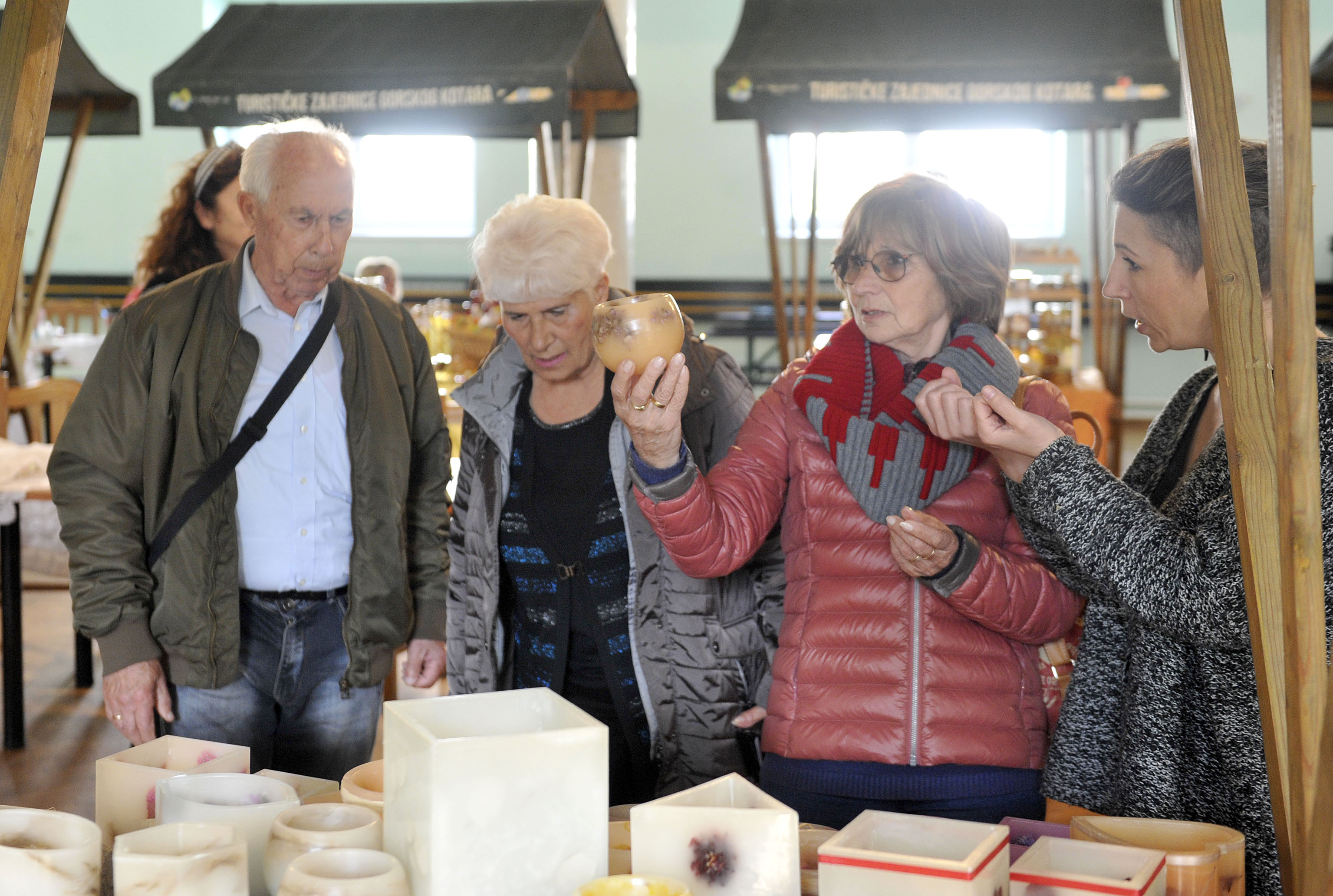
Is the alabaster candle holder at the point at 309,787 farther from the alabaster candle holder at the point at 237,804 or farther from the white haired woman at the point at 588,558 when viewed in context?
the white haired woman at the point at 588,558

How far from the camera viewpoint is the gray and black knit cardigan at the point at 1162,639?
1211 mm

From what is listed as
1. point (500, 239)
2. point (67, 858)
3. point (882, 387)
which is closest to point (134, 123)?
point (500, 239)

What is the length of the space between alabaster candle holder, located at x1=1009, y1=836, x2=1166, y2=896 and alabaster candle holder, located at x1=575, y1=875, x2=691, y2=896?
0.25 m

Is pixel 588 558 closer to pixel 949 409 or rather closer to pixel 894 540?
pixel 894 540

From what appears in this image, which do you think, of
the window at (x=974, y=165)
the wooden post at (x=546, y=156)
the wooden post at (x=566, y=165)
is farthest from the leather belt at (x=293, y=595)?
the window at (x=974, y=165)

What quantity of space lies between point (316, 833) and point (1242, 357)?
816 millimetres

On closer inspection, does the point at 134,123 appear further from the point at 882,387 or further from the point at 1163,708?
the point at 1163,708

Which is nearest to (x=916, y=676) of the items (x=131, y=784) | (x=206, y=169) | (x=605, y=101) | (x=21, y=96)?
(x=131, y=784)

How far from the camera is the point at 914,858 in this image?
0.83 m

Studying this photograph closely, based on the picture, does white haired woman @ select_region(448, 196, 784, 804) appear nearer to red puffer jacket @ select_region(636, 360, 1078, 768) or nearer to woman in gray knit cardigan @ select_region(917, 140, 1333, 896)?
red puffer jacket @ select_region(636, 360, 1078, 768)

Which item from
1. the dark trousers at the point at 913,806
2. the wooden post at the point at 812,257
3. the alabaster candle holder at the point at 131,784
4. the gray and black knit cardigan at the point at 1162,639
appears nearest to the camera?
the alabaster candle holder at the point at 131,784

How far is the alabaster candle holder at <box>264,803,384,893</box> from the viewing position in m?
0.90

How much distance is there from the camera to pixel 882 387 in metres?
1.62

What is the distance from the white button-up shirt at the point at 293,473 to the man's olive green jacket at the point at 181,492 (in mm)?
25
